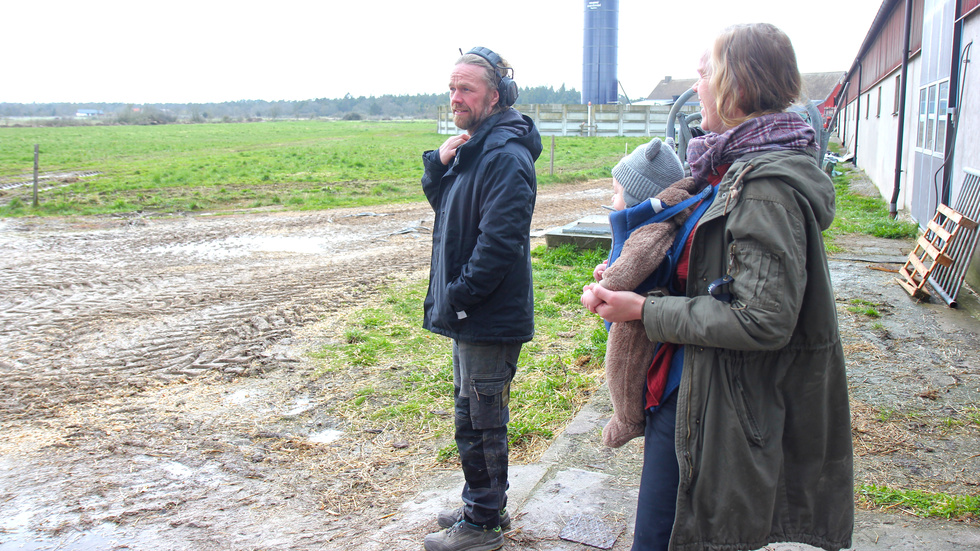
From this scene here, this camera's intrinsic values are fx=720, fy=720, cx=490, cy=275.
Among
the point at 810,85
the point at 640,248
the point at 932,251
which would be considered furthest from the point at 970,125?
the point at 810,85

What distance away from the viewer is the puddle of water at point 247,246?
10156 millimetres

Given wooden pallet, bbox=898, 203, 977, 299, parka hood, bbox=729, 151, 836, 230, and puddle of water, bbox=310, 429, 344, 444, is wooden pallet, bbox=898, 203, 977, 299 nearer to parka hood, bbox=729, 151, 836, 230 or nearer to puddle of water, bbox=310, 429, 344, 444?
puddle of water, bbox=310, 429, 344, 444

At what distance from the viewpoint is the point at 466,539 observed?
2902mm

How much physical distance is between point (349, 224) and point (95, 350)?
6855mm

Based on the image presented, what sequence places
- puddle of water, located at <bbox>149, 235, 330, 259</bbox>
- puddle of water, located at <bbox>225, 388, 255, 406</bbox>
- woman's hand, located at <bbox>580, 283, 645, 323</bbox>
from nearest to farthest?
woman's hand, located at <bbox>580, 283, 645, 323</bbox> < puddle of water, located at <bbox>225, 388, 255, 406</bbox> < puddle of water, located at <bbox>149, 235, 330, 259</bbox>

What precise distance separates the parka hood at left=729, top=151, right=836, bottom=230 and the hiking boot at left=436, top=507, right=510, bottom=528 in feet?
6.15

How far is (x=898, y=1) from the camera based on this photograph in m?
16.4

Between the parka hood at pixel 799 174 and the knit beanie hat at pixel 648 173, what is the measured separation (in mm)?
316

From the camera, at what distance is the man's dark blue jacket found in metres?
2.72

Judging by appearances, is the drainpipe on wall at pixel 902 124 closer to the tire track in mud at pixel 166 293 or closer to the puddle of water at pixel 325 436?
the tire track in mud at pixel 166 293

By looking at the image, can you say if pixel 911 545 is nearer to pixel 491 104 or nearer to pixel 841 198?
pixel 491 104

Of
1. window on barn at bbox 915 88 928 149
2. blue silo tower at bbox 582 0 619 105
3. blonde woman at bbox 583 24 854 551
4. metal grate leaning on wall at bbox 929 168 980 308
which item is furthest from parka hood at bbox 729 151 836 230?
blue silo tower at bbox 582 0 619 105

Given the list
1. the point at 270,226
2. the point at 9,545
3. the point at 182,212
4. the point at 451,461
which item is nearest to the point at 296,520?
the point at 451,461

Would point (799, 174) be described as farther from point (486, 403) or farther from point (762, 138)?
point (486, 403)
